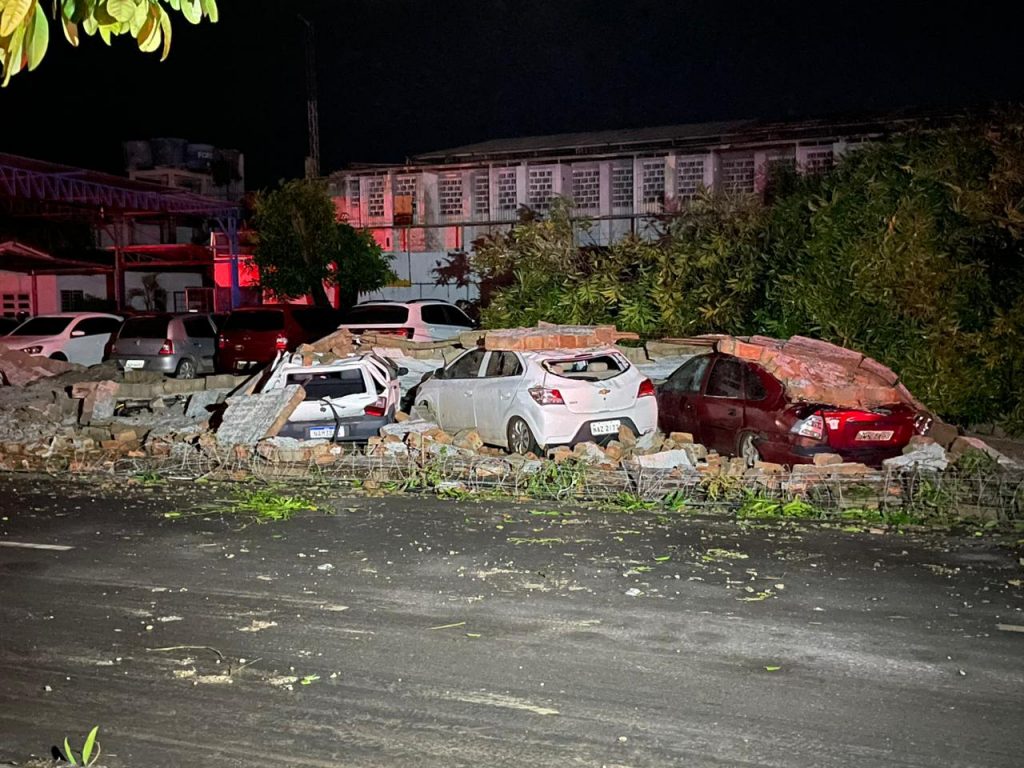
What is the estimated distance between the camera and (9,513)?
11.0m

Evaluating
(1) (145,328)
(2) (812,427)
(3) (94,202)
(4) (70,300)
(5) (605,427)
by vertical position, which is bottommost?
(5) (605,427)

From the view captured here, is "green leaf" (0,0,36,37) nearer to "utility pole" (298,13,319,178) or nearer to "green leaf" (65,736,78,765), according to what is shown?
"green leaf" (65,736,78,765)

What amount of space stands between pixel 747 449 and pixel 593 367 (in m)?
2.46

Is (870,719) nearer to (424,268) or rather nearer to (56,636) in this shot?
(56,636)

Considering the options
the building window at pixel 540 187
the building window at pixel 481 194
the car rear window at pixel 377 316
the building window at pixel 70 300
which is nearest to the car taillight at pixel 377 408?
the car rear window at pixel 377 316

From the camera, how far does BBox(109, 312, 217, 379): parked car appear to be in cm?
2225

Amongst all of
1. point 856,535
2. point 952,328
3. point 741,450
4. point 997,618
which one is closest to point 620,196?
point 952,328

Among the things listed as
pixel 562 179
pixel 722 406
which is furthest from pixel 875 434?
pixel 562 179

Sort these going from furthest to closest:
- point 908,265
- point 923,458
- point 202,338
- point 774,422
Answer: point 202,338 < point 908,265 < point 774,422 < point 923,458

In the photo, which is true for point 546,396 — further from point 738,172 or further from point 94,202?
point 94,202

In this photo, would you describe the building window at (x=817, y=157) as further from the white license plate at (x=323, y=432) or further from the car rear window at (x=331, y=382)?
the white license plate at (x=323, y=432)

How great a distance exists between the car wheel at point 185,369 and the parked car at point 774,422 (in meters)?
13.2

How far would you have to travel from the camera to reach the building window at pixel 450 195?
36156mm

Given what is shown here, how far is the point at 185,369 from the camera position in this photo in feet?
74.7
